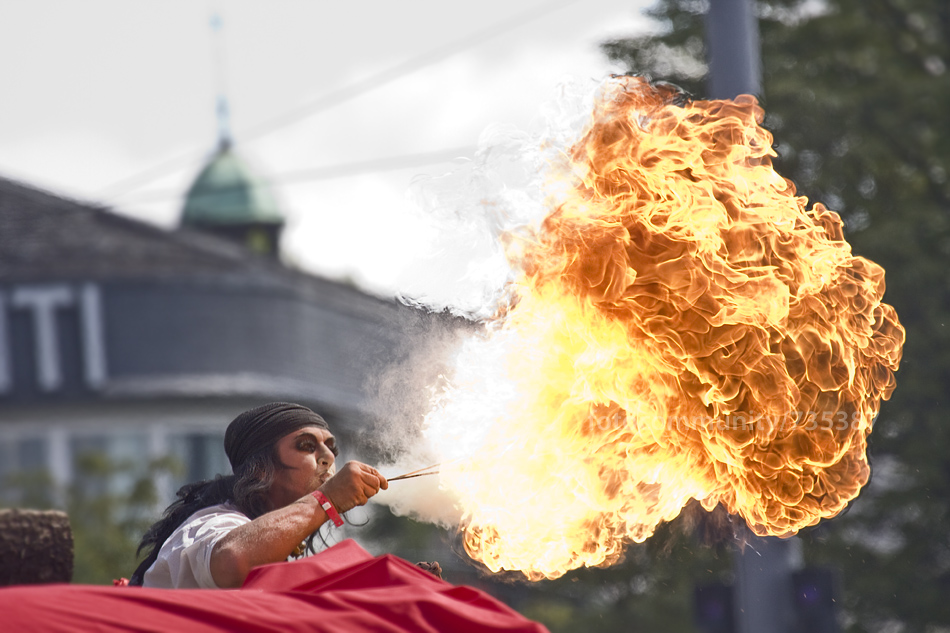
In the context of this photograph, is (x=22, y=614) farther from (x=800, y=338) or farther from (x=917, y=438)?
(x=917, y=438)

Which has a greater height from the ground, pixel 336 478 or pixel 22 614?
pixel 22 614

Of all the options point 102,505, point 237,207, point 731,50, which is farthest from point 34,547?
point 237,207

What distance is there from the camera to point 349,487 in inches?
161

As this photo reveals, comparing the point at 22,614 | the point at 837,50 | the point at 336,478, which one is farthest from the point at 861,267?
the point at 837,50

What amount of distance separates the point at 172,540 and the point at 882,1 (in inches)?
555

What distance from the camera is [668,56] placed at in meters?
14.6

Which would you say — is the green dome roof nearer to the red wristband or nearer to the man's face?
the man's face

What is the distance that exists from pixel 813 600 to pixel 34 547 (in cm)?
590

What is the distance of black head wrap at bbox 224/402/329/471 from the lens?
14.9 ft

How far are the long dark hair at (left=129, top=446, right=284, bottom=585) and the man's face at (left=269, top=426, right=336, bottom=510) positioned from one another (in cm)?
2

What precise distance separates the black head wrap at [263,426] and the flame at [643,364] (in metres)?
0.67

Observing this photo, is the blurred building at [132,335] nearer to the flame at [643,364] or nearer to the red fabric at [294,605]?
the flame at [643,364]

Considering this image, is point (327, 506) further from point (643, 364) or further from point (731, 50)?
point (731, 50)

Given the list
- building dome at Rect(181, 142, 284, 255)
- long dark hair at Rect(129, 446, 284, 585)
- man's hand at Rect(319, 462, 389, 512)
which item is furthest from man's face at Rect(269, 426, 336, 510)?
building dome at Rect(181, 142, 284, 255)
